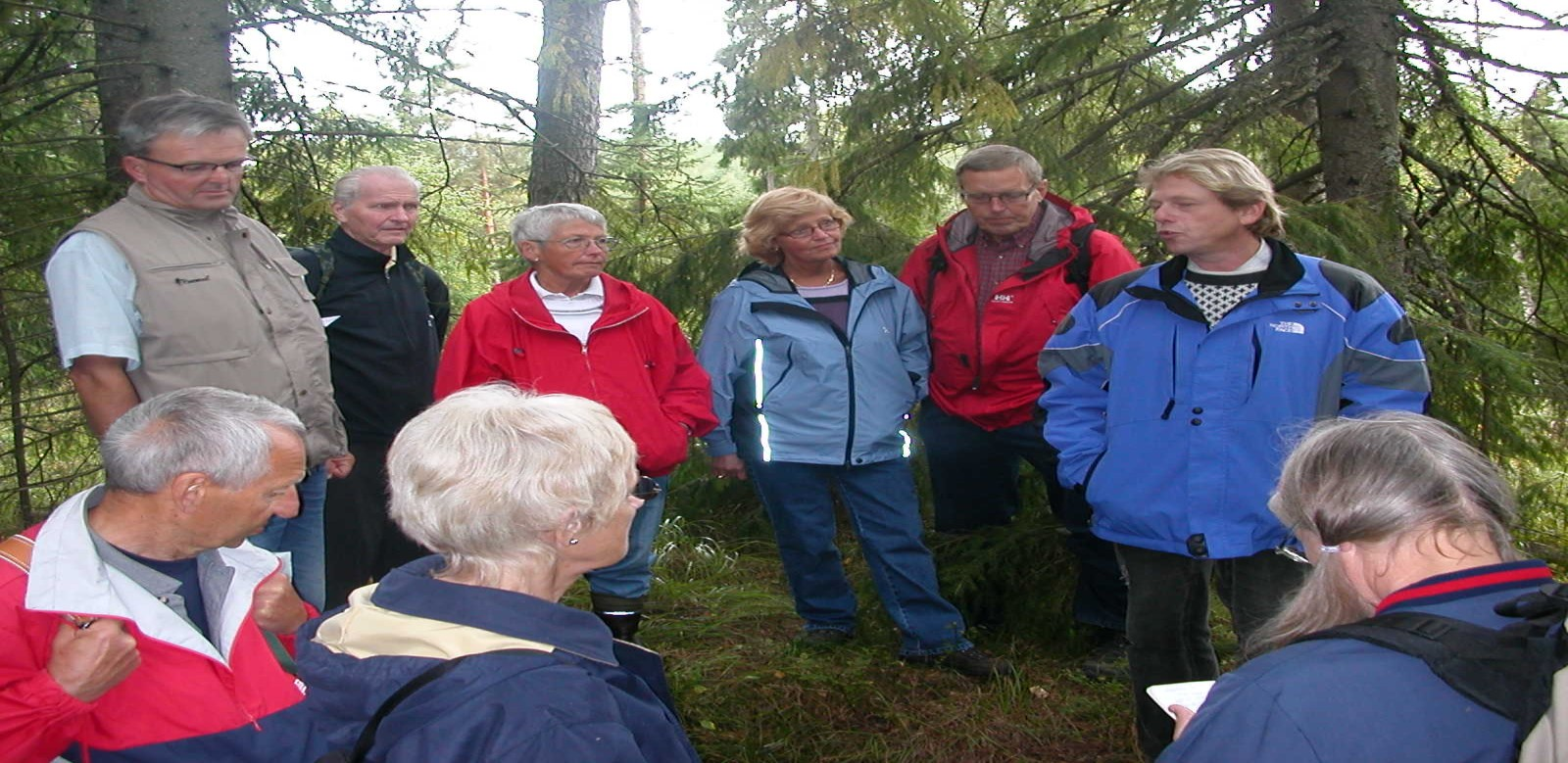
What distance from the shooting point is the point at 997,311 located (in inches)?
149

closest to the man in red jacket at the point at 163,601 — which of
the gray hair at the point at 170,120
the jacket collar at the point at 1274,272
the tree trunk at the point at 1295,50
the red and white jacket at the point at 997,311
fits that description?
the gray hair at the point at 170,120

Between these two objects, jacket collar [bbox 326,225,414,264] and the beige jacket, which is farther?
jacket collar [bbox 326,225,414,264]

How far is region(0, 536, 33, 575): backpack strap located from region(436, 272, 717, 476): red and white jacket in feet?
5.59

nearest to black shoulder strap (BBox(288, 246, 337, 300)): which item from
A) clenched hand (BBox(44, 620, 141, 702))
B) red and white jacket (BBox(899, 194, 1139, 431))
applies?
clenched hand (BBox(44, 620, 141, 702))

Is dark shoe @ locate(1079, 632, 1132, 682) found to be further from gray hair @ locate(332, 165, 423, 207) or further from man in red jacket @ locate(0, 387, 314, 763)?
gray hair @ locate(332, 165, 423, 207)

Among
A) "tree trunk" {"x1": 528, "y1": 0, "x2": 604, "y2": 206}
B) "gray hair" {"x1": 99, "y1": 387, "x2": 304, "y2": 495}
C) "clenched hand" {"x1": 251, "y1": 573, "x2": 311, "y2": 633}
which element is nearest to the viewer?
"gray hair" {"x1": 99, "y1": 387, "x2": 304, "y2": 495}

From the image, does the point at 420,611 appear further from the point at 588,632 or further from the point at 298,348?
the point at 298,348

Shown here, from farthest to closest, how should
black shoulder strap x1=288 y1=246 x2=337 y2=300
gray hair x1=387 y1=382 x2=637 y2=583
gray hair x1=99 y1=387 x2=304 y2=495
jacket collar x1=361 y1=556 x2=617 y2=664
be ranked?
1. black shoulder strap x1=288 y1=246 x2=337 y2=300
2. gray hair x1=99 y1=387 x2=304 y2=495
3. gray hair x1=387 y1=382 x2=637 y2=583
4. jacket collar x1=361 y1=556 x2=617 y2=664

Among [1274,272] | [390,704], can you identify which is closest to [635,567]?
[1274,272]

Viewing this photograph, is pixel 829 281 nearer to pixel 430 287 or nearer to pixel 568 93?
pixel 430 287

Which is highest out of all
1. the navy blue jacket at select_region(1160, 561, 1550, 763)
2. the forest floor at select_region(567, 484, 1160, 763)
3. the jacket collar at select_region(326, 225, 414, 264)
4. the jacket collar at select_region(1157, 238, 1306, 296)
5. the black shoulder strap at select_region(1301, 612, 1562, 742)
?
the jacket collar at select_region(1157, 238, 1306, 296)

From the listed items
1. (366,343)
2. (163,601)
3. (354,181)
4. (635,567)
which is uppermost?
(354,181)

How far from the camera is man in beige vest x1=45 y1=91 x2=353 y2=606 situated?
9.45ft

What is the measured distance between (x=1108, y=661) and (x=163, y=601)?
9.82 feet
